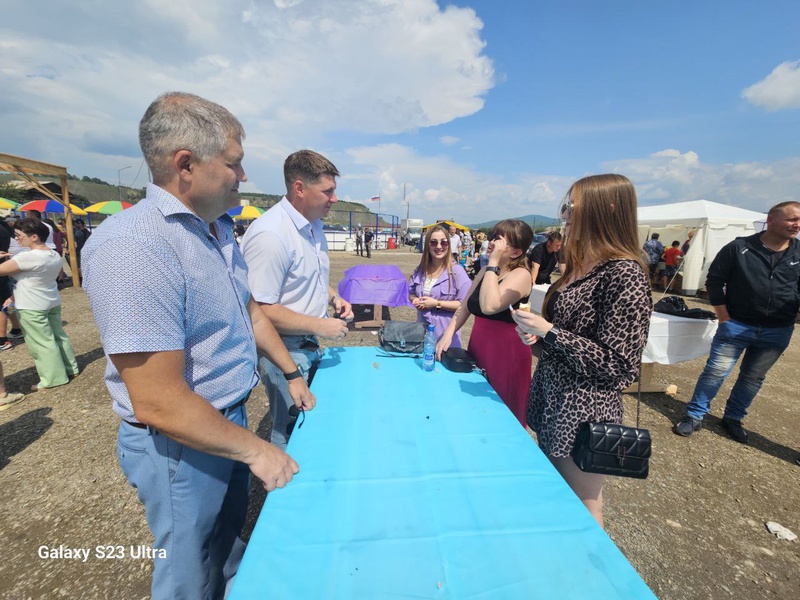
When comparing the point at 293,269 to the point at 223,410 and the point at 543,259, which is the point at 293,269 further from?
the point at 543,259

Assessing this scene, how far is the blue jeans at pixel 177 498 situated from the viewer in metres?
1.16

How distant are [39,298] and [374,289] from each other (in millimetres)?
4260

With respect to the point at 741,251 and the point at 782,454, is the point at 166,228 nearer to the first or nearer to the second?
the point at 741,251

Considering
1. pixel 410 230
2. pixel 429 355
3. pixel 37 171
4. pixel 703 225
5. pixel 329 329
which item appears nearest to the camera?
pixel 329 329

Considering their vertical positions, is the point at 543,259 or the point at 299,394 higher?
the point at 543,259

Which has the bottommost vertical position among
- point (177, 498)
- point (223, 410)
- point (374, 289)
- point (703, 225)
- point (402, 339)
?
point (374, 289)

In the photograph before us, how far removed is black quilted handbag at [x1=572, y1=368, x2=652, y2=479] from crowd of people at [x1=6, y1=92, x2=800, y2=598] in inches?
4.9

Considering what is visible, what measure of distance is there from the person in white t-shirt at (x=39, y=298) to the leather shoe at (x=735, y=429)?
706 cm

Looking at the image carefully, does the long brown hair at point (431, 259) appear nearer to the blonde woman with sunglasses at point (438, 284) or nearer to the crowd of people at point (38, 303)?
the blonde woman with sunglasses at point (438, 284)

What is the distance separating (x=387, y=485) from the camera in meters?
1.30

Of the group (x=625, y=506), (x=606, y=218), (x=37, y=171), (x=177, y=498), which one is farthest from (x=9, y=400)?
(x=37, y=171)

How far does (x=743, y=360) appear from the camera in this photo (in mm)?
3260

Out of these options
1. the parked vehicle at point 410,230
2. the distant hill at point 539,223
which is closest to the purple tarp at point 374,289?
the distant hill at point 539,223

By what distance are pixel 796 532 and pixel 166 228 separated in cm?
398
